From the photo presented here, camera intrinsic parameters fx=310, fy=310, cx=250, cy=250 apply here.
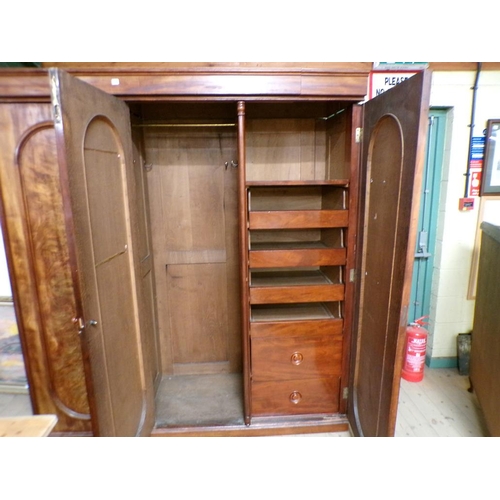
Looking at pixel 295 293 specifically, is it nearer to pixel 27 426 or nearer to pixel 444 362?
pixel 27 426

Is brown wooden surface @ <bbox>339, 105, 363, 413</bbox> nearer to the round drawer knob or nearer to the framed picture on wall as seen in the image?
the round drawer knob

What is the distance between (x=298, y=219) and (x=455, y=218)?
1299 mm

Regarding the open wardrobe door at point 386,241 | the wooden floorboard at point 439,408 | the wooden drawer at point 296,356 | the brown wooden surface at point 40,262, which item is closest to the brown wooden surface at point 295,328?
the wooden drawer at point 296,356

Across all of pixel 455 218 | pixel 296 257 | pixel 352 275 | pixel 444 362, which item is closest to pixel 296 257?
pixel 296 257

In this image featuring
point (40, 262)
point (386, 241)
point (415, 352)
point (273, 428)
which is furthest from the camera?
point (415, 352)

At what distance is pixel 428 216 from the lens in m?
2.18

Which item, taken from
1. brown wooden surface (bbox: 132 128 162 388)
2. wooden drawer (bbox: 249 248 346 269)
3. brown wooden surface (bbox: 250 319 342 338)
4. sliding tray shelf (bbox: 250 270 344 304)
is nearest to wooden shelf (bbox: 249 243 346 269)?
wooden drawer (bbox: 249 248 346 269)

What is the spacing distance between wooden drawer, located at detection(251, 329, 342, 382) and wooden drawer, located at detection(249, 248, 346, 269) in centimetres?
39

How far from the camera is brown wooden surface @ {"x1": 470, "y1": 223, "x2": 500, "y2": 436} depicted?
5.18ft

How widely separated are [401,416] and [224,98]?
6.65 feet

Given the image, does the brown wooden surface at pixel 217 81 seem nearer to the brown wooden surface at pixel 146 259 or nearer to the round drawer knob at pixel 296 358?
the brown wooden surface at pixel 146 259

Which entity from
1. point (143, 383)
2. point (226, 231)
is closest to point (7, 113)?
point (226, 231)

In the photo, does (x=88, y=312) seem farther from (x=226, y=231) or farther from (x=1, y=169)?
(x=226, y=231)

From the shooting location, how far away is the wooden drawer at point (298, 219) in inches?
60.5
